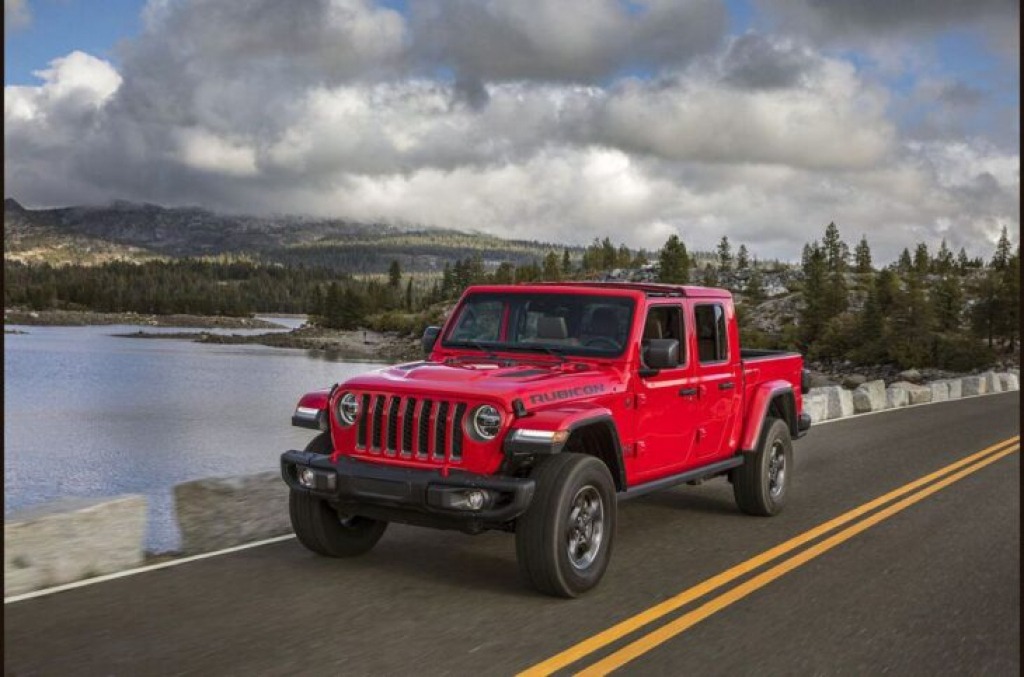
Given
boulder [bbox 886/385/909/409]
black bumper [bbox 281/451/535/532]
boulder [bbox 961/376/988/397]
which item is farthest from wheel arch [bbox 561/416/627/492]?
boulder [bbox 961/376/988/397]

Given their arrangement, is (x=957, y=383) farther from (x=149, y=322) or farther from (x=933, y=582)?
(x=149, y=322)

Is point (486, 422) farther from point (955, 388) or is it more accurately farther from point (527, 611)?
point (955, 388)

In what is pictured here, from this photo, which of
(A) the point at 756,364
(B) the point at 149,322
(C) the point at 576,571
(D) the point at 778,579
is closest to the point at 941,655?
(D) the point at 778,579

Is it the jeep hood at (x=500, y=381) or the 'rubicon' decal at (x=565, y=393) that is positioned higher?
the jeep hood at (x=500, y=381)

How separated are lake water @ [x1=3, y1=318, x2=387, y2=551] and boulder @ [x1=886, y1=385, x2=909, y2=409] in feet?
52.6

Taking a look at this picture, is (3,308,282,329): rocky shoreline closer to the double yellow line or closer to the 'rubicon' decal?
the double yellow line

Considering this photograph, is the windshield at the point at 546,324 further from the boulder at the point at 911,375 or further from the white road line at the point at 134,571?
the boulder at the point at 911,375

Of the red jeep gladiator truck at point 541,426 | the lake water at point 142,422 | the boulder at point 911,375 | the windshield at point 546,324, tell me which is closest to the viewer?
the red jeep gladiator truck at point 541,426

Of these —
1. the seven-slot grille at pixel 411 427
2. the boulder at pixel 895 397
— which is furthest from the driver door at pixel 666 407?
the boulder at pixel 895 397

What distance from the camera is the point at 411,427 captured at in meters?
6.23

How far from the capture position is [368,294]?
195 m

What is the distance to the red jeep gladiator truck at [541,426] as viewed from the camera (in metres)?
5.98

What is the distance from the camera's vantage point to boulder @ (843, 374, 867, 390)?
3282 inches

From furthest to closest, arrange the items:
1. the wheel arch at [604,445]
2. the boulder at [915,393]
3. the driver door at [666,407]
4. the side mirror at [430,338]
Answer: the boulder at [915,393] < the side mirror at [430,338] < the driver door at [666,407] < the wheel arch at [604,445]
